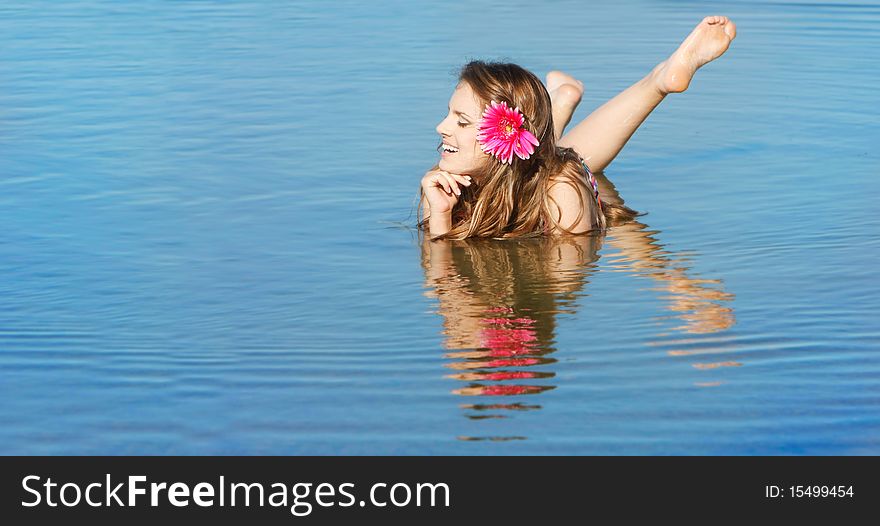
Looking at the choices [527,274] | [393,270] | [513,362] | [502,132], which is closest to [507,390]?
[513,362]

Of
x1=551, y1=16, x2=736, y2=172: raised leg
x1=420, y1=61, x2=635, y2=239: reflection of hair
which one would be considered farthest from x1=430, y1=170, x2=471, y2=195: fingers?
x1=551, y1=16, x2=736, y2=172: raised leg

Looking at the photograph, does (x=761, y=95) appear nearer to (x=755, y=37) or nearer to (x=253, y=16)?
(x=755, y=37)

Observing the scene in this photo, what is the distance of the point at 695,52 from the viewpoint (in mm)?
7234

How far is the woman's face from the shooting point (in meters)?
6.24

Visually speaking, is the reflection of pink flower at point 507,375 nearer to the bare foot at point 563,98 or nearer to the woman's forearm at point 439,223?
the woman's forearm at point 439,223

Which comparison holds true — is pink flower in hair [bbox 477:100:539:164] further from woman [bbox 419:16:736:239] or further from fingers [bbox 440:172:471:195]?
fingers [bbox 440:172:471:195]

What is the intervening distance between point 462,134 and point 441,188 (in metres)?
0.28

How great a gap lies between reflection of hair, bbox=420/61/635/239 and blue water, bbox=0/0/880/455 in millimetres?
158

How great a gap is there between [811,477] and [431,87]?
21.8ft

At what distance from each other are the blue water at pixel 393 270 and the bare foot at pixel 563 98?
1.47 ft

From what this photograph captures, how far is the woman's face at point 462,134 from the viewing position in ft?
20.5

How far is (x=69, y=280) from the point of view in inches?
217

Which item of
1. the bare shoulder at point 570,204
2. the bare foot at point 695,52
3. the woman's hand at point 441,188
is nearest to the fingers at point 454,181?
the woman's hand at point 441,188

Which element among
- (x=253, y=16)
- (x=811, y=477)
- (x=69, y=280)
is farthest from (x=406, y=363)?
(x=253, y=16)
